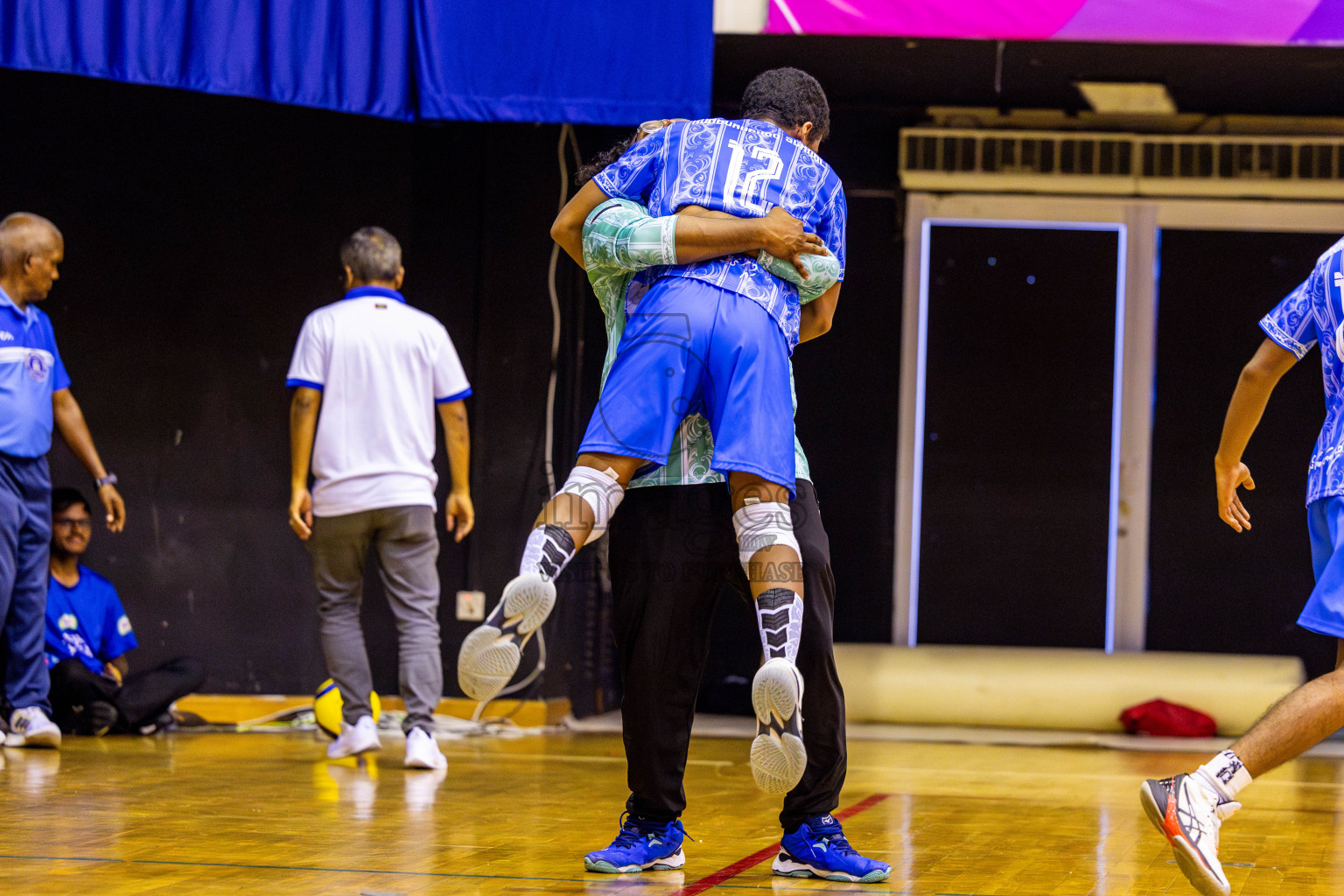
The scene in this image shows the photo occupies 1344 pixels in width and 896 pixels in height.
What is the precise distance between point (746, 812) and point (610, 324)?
4.97 ft

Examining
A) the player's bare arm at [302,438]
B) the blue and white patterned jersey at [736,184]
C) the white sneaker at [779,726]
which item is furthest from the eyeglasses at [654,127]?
the player's bare arm at [302,438]

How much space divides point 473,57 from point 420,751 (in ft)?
8.45

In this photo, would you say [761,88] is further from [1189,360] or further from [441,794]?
[1189,360]

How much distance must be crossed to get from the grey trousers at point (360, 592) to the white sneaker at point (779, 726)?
2396 mm

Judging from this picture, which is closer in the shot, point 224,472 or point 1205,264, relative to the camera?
point 224,472

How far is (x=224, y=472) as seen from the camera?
6.28m

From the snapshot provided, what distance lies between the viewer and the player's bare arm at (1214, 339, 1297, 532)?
3020mm

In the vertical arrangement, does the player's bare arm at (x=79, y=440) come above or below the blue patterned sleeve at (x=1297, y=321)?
below

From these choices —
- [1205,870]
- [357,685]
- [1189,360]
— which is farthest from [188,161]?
[1205,870]

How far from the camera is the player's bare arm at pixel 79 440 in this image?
17.5 feet

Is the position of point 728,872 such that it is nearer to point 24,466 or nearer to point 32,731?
point 32,731

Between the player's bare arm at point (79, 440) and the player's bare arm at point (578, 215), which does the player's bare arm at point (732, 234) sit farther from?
the player's bare arm at point (79, 440)

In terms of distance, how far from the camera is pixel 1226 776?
8.40 ft

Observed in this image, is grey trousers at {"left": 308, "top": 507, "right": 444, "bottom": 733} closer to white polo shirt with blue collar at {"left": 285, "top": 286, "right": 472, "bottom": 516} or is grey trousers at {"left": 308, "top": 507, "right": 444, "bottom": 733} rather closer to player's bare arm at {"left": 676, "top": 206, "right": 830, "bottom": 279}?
white polo shirt with blue collar at {"left": 285, "top": 286, "right": 472, "bottom": 516}
